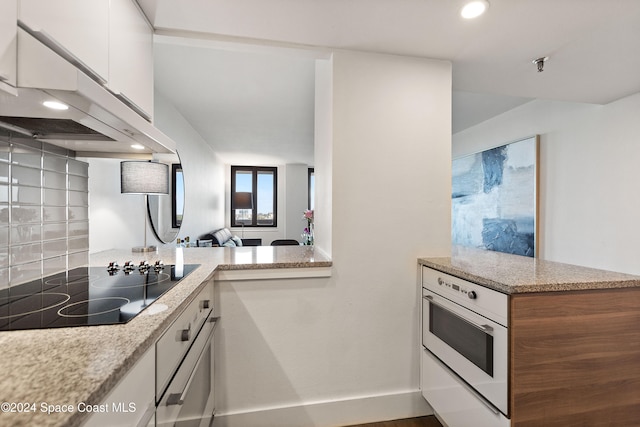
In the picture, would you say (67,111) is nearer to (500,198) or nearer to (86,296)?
(86,296)

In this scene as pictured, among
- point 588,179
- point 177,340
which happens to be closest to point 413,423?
point 177,340

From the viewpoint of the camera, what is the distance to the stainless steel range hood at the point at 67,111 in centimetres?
71

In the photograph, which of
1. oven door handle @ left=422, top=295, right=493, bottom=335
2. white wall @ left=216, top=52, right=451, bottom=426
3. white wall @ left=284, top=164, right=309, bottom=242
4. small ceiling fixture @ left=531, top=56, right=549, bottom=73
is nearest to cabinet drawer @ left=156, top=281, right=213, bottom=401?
white wall @ left=216, top=52, right=451, bottom=426

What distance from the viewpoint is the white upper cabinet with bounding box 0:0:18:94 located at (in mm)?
655

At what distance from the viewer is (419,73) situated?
1.79m

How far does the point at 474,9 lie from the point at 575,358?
157cm

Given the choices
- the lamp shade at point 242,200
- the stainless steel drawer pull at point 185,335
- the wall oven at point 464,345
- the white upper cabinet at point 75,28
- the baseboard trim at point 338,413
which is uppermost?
the white upper cabinet at point 75,28

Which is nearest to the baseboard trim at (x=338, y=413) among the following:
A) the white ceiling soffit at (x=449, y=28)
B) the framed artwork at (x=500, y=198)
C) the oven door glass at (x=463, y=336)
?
the oven door glass at (x=463, y=336)

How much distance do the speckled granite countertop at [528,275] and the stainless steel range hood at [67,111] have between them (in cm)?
151

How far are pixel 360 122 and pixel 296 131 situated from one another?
114 inches

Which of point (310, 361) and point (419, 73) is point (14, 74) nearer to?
point (310, 361)

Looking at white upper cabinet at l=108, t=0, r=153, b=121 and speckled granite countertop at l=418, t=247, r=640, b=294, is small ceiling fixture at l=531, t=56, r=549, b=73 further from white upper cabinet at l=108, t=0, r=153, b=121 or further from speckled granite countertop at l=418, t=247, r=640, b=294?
white upper cabinet at l=108, t=0, r=153, b=121

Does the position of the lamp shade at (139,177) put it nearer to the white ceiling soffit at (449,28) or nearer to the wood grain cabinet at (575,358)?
the white ceiling soffit at (449,28)

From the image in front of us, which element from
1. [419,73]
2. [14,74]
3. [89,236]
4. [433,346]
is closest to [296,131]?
[419,73]
